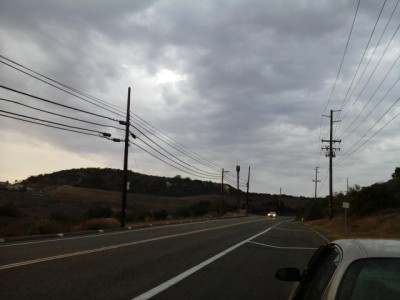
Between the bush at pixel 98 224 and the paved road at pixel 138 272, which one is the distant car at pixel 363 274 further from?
the bush at pixel 98 224

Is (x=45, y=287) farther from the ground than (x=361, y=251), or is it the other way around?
(x=361, y=251)

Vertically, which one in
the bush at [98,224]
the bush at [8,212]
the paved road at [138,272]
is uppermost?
the bush at [8,212]

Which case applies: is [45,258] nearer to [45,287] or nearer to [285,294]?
[45,287]

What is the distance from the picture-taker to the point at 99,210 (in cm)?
6372

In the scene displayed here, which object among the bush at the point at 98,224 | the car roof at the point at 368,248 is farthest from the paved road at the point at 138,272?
the bush at the point at 98,224

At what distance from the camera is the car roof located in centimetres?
358

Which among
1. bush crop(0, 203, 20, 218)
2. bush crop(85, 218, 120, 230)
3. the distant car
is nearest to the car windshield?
the distant car

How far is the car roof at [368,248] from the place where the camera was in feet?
11.7

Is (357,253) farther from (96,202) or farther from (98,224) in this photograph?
(96,202)

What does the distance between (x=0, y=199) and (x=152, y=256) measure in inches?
2456

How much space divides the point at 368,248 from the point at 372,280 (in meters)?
0.40

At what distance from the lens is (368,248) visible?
149 inches

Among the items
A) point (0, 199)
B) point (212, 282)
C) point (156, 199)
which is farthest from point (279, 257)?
point (156, 199)

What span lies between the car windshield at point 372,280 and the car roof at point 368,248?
0.23ft
